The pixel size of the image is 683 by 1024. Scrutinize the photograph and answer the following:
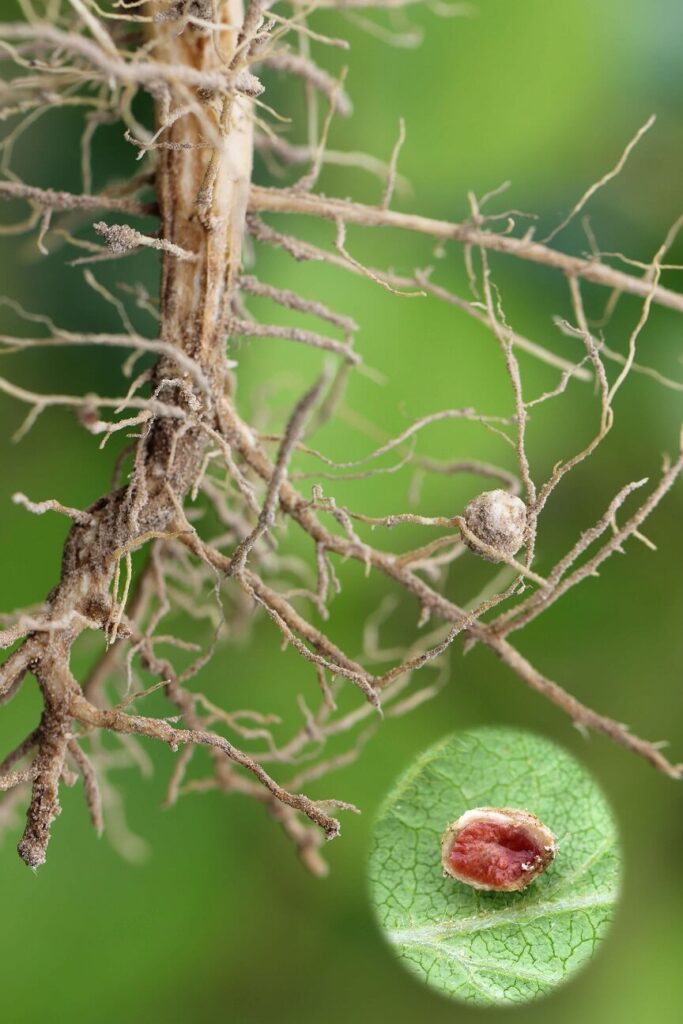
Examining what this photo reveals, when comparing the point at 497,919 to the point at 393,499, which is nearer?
the point at 497,919

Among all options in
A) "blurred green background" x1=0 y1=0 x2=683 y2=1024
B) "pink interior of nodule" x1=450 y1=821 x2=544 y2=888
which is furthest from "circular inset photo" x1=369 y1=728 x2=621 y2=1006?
"blurred green background" x1=0 y1=0 x2=683 y2=1024

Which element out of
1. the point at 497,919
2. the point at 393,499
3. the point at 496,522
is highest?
the point at 393,499

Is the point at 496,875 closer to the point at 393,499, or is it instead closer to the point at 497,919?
the point at 497,919

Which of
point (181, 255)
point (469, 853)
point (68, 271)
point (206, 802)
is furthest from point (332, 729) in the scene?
point (68, 271)

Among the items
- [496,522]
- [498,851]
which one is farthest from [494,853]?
[496,522]

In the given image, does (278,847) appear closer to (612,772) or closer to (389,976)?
(389,976)

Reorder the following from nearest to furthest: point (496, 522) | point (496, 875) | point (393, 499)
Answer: point (496, 522) → point (496, 875) → point (393, 499)

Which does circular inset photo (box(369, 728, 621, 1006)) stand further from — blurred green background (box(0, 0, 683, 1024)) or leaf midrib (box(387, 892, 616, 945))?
blurred green background (box(0, 0, 683, 1024))
